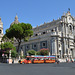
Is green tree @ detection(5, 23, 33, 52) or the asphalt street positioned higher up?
green tree @ detection(5, 23, 33, 52)

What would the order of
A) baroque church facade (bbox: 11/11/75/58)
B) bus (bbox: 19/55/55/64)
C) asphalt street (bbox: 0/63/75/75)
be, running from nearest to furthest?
asphalt street (bbox: 0/63/75/75), bus (bbox: 19/55/55/64), baroque church facade (bbox: 11/11/75/58)

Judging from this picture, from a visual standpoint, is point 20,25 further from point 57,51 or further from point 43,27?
point 43,27

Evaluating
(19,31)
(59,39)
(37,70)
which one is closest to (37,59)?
(19,31)

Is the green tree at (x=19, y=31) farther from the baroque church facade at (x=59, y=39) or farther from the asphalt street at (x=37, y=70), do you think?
the asphalt street at (x=37, y=70)

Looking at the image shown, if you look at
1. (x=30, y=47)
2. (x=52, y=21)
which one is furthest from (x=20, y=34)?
(x=52, y=21)

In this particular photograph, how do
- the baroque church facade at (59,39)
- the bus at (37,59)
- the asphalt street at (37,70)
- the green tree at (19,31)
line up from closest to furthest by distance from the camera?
the asphalt street at (37,70), the bus at (37,59), the green tree at (19,31), the baroque church facade at (59,39)

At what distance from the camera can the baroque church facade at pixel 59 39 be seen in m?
Result: 56.6

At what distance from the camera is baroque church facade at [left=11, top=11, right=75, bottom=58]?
56.6 m

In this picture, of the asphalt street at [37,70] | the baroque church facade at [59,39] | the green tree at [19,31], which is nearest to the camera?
the asphalt street at [37,70]

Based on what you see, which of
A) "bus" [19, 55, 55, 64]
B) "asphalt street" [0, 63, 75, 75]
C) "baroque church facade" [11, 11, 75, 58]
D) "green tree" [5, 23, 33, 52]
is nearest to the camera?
"asphalt street" [0, 63, 75, 75]

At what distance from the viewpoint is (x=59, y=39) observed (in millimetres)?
58438

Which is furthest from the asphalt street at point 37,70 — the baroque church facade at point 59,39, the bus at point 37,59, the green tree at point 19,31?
the baroque church facade at point 59,39

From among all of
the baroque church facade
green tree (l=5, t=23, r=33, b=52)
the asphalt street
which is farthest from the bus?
the asphalt street

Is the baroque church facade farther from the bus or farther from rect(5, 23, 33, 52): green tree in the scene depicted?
rect(5, 23, 33, 52): green tree
